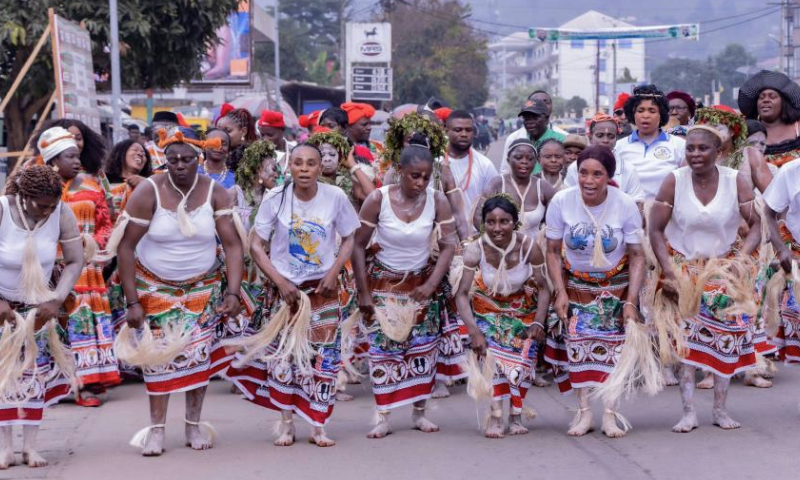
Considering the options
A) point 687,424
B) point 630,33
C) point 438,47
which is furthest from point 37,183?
point 630,33

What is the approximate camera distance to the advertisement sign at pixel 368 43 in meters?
49.2

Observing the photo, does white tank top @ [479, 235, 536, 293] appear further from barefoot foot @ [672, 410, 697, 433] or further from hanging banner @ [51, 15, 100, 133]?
hanging banner @ [51, 15, 100, 133]

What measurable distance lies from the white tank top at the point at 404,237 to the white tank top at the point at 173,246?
1.12 metres

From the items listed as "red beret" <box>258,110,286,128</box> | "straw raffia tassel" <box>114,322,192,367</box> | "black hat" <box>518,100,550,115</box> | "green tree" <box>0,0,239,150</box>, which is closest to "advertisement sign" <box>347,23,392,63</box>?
"green tree" <box>0,0,239,150</box>

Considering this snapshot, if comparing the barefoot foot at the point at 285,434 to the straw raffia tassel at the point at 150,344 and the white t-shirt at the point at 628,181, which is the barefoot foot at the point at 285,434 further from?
the white t-shirt at the point at 628,181

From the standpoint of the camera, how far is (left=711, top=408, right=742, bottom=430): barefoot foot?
748 centimetres

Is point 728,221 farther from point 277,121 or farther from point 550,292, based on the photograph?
point 277,121

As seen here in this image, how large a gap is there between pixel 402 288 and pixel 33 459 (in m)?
2.45

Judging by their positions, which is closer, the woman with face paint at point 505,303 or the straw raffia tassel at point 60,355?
the straw raffia tassel at point 60,355

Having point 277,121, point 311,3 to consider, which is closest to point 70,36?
point 277,121

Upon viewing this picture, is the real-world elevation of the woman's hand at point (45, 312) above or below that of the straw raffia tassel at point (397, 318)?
above

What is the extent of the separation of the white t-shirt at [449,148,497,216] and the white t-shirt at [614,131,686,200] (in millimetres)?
1089

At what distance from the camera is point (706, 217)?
24.5 feet

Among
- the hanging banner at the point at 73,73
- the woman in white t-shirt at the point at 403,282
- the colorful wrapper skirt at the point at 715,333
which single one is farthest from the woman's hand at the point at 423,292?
the hanging banner at the point at 73,73
